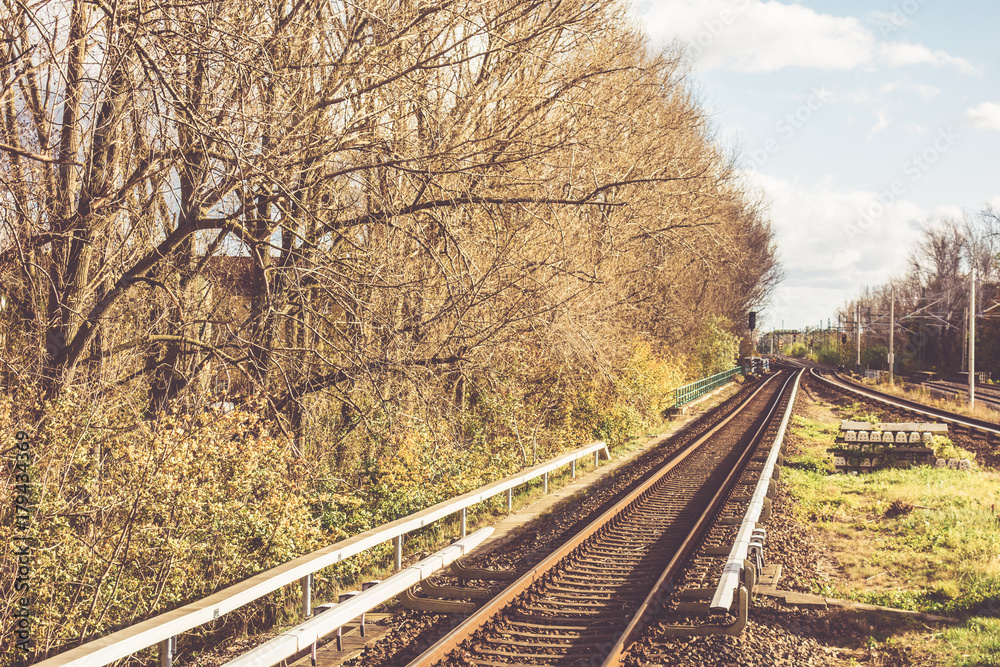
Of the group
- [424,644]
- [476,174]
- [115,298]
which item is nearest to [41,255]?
[115,298]

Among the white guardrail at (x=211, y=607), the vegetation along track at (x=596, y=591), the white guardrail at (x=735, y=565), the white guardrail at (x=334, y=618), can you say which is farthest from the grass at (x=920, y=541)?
the white guardrail at (x=211, y=607)

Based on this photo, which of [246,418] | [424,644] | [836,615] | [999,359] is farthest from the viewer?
[999,359]

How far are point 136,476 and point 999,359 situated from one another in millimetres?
77059

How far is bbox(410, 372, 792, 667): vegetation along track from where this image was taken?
6.58 meters

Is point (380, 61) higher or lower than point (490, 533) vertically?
higher

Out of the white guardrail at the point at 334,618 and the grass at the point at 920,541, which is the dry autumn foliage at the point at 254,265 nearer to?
the white guardrail at the point at 334,618

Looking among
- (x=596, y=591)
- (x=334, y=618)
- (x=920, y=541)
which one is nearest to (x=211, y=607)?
(x=334, y=618)

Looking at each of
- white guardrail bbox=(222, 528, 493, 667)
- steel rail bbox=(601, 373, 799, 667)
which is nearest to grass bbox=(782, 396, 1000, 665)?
steel rail bbox=(601, 373, 799, 667)

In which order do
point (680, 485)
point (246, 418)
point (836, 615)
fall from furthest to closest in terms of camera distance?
point (680, 485) → point (246, 418) → point (836, 615)

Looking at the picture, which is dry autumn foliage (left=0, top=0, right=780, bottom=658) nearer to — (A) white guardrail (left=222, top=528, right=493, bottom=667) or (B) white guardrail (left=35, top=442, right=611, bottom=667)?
(B) white guardrail (left=35, top=442, right=611, bottom=667)

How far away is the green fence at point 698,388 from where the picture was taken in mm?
35344

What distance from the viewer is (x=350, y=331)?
11.4 m

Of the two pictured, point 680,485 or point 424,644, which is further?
point 680,485

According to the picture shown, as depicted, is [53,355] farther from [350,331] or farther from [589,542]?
[589,542]
